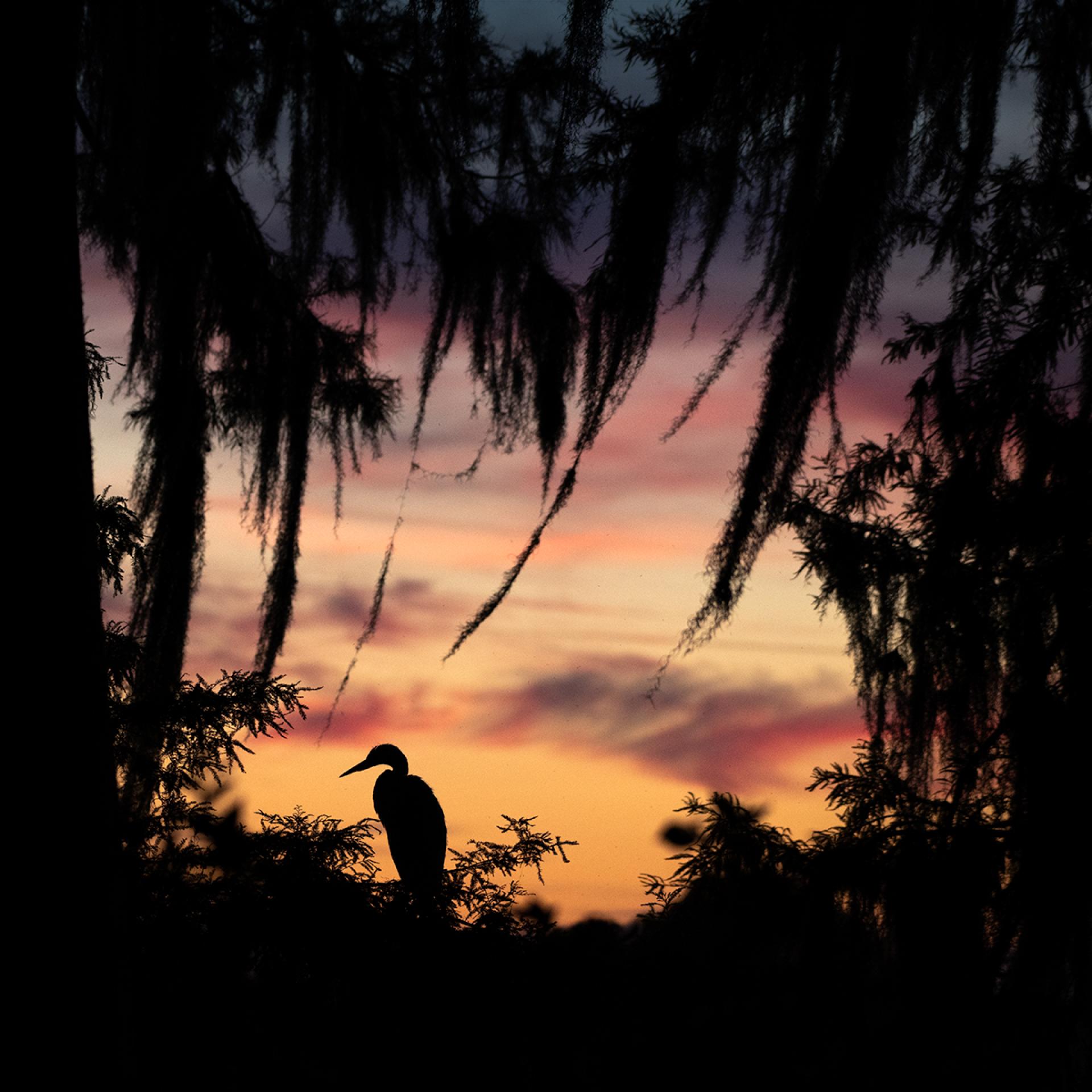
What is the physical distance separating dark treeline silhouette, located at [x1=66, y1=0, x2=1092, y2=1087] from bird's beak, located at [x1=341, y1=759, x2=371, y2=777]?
5.34 ft

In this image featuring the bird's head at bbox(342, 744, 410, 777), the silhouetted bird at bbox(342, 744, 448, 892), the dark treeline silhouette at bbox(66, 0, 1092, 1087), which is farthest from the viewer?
the bird's head at bbox(342, 744, 410, 777)

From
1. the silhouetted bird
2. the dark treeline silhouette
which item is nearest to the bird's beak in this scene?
the silhouetted bird

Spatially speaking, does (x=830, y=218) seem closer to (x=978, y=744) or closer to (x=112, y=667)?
(x=978, y=744)

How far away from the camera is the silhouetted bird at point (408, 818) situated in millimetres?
4852

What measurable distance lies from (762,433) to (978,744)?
1941 mm

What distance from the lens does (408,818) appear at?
216 inches

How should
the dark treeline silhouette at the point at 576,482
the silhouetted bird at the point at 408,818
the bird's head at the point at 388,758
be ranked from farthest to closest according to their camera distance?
the bird's head at the point at 388,758, the silhouetted bird at the point at 408,818, the dark treeline silhouette at the point at 576,482

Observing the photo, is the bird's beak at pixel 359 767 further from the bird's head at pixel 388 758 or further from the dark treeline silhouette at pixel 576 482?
the dark treeline silhouette at pixel 576 482

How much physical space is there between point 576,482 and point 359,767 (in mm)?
3871

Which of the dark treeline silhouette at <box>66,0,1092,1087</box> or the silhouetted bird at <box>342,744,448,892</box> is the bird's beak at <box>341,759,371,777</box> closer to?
the silhouetted bird at <box>342,744,448,892</box>

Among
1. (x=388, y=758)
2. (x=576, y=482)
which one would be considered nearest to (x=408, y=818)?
(x=388, y=758)

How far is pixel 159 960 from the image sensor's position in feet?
11.4

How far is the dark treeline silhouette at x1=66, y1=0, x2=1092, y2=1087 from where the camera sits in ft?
8.10

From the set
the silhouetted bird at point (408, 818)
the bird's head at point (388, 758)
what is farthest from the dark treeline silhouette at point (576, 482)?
the bird's head at point (388, 758)
